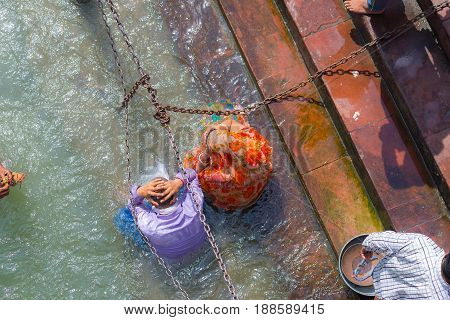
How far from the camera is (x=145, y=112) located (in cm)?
546

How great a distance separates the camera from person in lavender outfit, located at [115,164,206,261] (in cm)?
426

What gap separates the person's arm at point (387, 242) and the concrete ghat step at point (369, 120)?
1.13 meters

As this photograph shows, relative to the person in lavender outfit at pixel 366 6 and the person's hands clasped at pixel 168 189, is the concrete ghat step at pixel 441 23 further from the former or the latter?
the person's hands clasped at pixel 168 189

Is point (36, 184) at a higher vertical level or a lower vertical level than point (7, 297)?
higher

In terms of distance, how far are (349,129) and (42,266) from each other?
3179mm

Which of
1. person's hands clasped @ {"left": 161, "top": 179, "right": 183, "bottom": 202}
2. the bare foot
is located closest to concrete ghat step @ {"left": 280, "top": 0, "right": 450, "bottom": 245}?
the bare foot

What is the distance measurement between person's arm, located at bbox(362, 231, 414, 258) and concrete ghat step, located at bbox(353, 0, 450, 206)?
1289 millimetres

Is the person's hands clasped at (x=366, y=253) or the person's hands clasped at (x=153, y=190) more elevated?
the person's hands clasped at (x=153, y=190)

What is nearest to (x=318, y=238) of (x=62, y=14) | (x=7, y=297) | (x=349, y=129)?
(x=349, y=129)

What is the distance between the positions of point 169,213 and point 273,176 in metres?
1.25

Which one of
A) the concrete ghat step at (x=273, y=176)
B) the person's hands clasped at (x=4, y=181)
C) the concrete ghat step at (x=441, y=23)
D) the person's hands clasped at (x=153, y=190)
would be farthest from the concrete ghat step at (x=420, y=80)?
the person's hands clasped at (x=4, y=181)

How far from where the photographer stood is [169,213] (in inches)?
170

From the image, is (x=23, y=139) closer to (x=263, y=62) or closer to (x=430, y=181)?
(x=263, y=62)

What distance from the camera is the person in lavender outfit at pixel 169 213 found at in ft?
14.0
